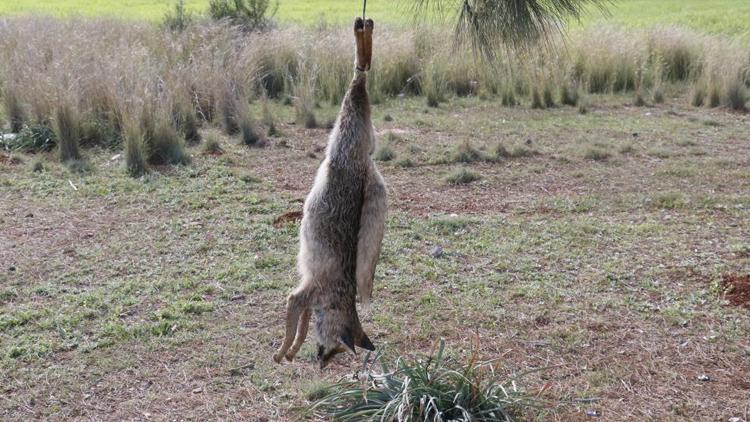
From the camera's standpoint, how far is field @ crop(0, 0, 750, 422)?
5398 mm

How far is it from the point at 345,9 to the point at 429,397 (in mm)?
29300

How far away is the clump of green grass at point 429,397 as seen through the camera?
4.15 meters

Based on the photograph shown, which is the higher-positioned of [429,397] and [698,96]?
[429,397]

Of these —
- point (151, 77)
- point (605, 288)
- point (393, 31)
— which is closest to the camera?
point (605, 288)

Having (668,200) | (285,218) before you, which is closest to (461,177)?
(668,200)

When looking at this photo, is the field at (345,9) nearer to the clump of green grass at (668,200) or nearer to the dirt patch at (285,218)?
the clump of green grass at (668,200)

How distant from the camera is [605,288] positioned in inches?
264

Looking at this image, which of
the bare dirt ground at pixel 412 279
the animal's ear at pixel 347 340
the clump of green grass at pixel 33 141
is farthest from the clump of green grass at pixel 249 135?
the animal's ear at pixel 347 340

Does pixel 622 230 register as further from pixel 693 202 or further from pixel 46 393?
pixel 46 393

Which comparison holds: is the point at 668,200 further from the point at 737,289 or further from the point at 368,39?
the point at 368,39

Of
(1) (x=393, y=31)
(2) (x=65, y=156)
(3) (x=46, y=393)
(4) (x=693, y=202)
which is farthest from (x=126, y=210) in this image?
(1) (x=393, y=31)

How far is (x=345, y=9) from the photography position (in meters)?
32.2

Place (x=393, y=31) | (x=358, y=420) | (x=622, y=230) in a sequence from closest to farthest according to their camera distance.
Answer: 1. (x=358, y=420)
2. (x=622, y=230)
3. (x=393, y=31)

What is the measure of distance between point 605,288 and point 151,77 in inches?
296
